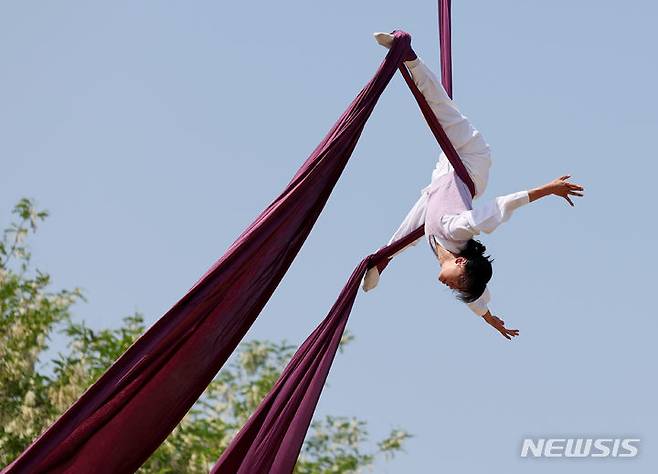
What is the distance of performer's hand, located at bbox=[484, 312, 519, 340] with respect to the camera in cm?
543

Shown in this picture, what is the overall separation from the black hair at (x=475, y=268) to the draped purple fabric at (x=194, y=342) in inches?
23.3

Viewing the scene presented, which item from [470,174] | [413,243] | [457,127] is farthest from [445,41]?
[413,243]

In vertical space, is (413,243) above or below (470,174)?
below

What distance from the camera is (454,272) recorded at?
5008 millimetres

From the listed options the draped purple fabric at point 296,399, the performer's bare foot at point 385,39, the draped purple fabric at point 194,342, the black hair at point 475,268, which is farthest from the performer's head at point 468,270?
the performer's bare foot at point 385,39

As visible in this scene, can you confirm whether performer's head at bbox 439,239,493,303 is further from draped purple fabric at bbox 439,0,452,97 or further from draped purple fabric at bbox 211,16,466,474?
draped purple fabric at bbox 439,0,452,97

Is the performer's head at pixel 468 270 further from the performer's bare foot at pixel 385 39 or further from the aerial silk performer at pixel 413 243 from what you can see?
the performer's bare foot at pixel 385 39

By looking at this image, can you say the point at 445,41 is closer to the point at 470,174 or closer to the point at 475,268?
the point at 470,174

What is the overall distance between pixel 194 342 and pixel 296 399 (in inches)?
21.9

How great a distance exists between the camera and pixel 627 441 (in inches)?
281

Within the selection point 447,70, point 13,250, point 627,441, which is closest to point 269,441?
point 447,70

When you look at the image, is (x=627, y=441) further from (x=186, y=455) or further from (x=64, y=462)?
(x=64, y=462)

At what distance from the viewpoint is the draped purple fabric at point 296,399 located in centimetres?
480

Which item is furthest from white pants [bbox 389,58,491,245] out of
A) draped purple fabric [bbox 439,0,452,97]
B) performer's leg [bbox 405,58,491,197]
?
draped purple fabric [bbox 439,0,452,97]
